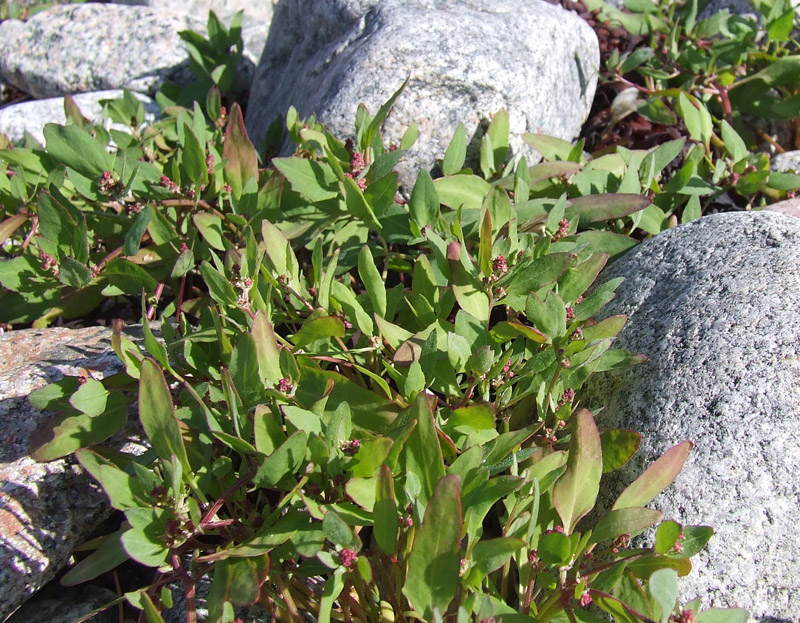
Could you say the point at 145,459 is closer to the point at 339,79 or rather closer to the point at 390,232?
the point at 390,232

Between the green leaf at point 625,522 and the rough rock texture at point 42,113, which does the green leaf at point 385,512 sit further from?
the rough rock texture at point 42,113

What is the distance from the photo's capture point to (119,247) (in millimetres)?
2801

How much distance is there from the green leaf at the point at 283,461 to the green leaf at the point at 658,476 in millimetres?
777

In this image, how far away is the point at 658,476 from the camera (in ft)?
5.98

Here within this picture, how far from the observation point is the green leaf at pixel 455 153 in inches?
114

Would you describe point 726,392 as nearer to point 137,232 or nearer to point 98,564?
point 98,564

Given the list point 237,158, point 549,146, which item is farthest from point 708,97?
point 237,158

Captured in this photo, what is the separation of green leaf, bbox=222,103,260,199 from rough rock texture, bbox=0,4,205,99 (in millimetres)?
2184

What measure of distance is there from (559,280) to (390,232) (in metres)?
0.65

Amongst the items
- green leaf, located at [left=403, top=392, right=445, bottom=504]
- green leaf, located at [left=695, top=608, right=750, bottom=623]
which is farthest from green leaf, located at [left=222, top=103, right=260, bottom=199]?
green leaf, located at [left=695, top=608, right=750, bottom=623]

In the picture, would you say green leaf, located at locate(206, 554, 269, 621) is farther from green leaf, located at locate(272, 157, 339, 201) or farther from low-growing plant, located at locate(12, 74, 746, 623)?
green leaf, located at locate(272, 157, 339, 201)

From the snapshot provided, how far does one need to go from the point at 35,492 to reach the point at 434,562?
1215mm

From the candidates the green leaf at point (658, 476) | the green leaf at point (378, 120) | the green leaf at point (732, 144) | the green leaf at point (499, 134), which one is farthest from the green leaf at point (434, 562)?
the green leaf at point (732, 144)

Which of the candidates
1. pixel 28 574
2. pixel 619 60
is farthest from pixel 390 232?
pixel 619 60
